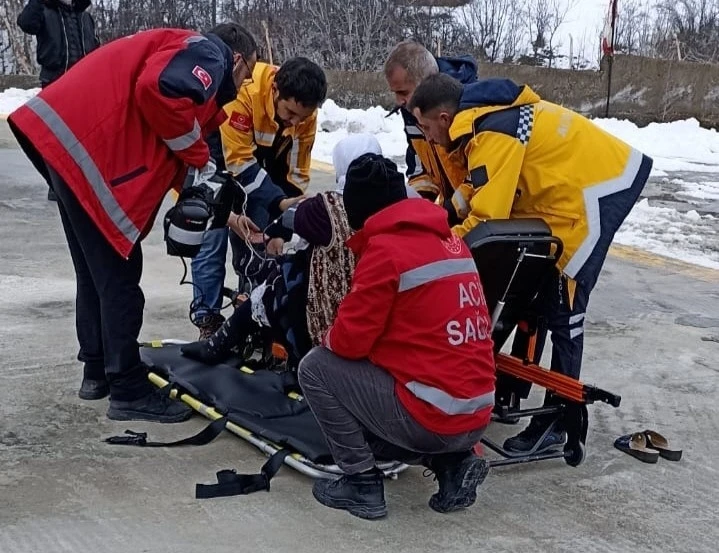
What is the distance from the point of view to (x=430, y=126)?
13.0 feet

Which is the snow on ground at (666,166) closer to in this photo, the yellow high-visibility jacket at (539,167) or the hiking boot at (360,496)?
the yellow high-visibility jacket at (539,167)

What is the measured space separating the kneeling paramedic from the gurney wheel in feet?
0.35

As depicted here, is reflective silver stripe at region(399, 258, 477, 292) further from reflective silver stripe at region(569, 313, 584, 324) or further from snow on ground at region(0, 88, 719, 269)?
snow on ground at region(0, 88, 719, 269)

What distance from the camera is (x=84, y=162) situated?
3961mm

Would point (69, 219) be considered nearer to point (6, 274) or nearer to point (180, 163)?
point (180, 163)

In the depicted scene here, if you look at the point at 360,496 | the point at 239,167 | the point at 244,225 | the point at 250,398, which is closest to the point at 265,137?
the point at 239,167

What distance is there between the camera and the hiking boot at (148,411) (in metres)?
4.21

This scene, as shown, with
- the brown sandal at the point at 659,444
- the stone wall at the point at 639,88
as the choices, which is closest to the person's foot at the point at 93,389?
the brown sandal at the point at 659,444

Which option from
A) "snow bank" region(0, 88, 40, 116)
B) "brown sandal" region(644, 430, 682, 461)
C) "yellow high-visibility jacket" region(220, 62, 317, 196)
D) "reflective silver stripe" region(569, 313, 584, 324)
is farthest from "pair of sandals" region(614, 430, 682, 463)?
"snow bank" region(0, 88, 40, 116)

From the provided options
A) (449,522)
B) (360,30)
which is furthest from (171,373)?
(360,30)

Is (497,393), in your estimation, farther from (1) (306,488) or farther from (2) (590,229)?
(1) (306,488)

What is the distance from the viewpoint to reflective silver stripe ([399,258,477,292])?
10.5 ft

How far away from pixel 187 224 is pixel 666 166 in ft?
34.2

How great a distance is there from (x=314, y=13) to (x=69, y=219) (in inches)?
705
